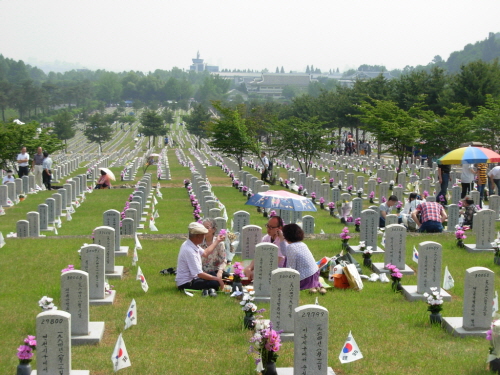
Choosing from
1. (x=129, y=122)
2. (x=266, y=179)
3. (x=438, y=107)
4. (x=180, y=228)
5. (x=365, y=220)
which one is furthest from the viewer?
(x=129, y=122)

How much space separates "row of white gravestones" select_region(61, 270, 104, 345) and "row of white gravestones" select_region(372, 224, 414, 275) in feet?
19.5

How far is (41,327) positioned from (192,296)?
3903 mm

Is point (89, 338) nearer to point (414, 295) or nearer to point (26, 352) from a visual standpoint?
point (26, 352)

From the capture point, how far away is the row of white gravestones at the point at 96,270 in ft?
33.1

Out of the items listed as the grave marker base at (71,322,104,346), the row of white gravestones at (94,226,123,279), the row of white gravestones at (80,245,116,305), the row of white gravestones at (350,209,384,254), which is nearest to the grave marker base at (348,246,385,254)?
the row of white gravestones at (350,209,384,254)

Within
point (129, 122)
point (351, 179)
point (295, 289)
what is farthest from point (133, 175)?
point (129, 122)

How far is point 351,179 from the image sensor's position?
2947 centimetres

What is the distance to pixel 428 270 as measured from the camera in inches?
427

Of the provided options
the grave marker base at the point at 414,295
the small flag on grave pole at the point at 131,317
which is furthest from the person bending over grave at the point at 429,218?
the small flag on grave pole at the point at 131,317

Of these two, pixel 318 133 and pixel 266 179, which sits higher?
pixel 318 133

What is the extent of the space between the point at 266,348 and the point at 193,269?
3.77 m

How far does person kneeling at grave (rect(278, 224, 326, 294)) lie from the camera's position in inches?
414

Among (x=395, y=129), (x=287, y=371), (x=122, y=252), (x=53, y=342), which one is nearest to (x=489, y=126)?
(x=395, y=129)

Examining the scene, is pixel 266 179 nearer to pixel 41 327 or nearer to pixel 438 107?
pixel 438 107
